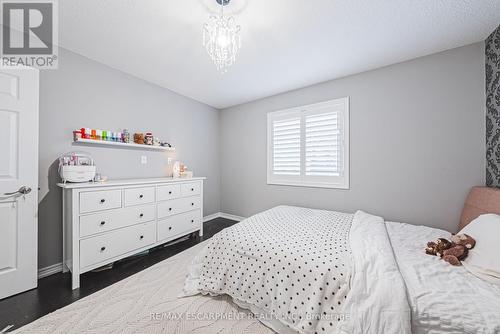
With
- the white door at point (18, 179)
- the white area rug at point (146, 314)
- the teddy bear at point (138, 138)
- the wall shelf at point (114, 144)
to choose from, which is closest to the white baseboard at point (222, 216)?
the wall shelf at point (114, 144)

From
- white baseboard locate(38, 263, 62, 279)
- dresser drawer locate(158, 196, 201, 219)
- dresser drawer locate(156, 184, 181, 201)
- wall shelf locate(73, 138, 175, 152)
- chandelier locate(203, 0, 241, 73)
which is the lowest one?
white baseboard locate(38, 263, 62, 279)

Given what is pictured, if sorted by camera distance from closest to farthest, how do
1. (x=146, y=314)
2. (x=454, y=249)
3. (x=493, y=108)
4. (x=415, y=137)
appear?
(x=454, y=249)
(x=146, y=314)
(x=493, y=108)
(x=415, y=137)

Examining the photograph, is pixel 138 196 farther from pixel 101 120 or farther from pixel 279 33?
pixel 279 33

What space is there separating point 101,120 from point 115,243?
156cm

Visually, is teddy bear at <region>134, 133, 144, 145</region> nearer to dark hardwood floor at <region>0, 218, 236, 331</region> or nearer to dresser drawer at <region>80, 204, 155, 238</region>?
dresser drawer at <region>80, 204, 155, 238</region>

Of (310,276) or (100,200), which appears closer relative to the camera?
(310,276)

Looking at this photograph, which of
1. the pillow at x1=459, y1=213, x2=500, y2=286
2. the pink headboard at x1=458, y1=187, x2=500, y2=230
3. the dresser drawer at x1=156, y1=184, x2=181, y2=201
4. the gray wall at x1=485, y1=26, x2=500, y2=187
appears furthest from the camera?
the dresser drawer at x1=156, y1=184, x2=181, y2=201

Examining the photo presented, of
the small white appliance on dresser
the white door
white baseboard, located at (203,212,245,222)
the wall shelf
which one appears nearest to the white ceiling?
the white door

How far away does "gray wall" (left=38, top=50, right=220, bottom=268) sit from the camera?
1.98 metres

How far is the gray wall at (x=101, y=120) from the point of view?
6.48 ft

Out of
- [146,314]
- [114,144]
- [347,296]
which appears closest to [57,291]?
[146,314]

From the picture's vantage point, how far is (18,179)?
1.67 meters

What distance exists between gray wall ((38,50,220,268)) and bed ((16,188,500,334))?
1.14 meters

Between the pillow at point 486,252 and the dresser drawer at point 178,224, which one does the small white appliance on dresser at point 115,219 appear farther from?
the pillow at point 486,252
